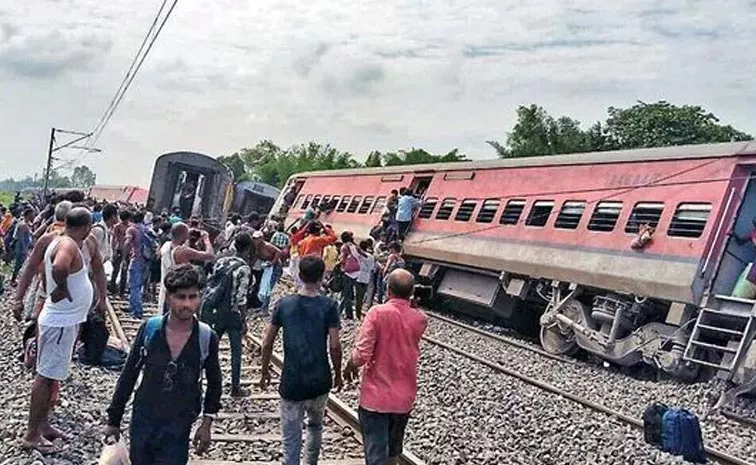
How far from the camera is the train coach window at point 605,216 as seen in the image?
13406 mm

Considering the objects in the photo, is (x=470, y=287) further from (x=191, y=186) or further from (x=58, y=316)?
(x=58, y=316)

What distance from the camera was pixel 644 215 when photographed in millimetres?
12836

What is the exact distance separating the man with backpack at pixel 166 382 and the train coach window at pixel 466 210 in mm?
13445

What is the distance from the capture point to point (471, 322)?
59.9 ft

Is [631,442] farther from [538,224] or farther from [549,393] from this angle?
[538,224]

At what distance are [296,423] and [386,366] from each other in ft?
2.34

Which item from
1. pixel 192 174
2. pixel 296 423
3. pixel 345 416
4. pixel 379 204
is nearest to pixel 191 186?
pixel 192 174

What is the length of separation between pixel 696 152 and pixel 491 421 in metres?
6.20

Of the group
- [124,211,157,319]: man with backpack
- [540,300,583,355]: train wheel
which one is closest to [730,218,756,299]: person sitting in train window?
[540,300,583,355]: train wheel

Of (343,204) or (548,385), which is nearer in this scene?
(548,385)

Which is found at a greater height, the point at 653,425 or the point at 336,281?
the point at 653,425

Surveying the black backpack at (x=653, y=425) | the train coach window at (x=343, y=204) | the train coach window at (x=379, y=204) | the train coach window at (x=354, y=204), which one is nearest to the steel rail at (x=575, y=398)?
the black backpack at (x=653, y=425)

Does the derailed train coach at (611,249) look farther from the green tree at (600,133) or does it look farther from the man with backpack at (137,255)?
the green tree at (600,133)

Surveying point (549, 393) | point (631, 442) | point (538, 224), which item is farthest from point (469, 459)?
point (538, 224)
